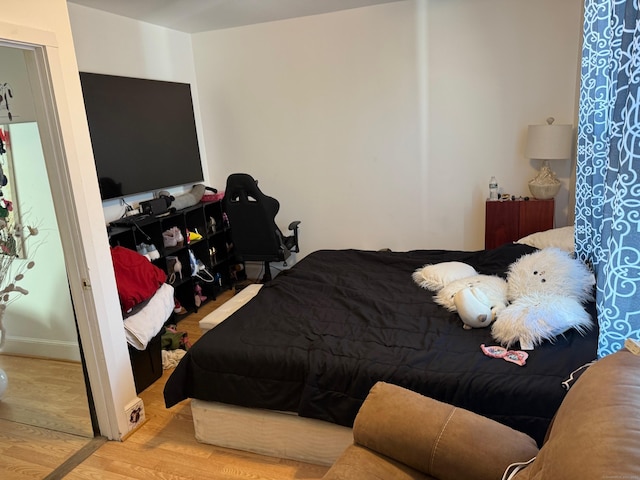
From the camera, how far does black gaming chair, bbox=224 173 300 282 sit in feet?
11.8

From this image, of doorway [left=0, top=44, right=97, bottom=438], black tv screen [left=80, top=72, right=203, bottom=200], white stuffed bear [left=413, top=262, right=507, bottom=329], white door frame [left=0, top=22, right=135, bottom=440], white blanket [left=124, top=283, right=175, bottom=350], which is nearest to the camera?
white door frame [left=0, top=22, right=135, bottom=440]

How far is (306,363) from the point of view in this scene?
2.05 metres

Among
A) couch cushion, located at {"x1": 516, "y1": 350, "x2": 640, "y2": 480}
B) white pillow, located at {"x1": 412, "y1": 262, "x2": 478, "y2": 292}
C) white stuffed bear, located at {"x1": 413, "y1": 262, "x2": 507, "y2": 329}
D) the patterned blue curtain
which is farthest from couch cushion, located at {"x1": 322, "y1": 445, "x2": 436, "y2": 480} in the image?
white pillow, located at {"x1": 412, "y1": 262, "x2": 478, "y2": 292}

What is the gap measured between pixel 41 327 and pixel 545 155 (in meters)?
3.50

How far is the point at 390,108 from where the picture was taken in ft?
12.7

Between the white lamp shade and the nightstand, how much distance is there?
345mm

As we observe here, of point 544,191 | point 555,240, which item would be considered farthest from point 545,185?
point 555,240

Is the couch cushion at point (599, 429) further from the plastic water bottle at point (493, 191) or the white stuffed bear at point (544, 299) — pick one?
the plastic water bottle at point (493, 191)

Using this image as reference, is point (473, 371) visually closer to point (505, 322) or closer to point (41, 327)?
point (505, 322)

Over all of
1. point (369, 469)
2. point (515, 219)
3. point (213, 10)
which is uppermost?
point (213, 10)

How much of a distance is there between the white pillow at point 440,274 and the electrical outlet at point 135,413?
1738 mm

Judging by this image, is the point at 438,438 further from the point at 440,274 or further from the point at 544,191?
the point at 544,191

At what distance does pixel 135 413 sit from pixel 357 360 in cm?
129

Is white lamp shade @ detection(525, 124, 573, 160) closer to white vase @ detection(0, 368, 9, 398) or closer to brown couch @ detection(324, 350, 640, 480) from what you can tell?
brown couch @ detection(324, 350, 640, 480)
